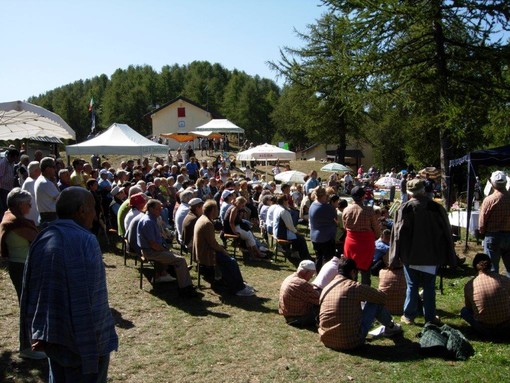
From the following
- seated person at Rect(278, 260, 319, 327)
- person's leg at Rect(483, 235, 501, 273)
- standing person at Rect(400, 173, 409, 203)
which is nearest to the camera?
seated person at Rect(278, 260, 319, 327)

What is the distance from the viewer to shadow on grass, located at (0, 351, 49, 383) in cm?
473

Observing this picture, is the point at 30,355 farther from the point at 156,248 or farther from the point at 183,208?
the point at 183,208

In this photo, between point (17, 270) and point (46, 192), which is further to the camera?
point (46, 192)

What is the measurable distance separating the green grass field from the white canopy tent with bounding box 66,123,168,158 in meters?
7.73

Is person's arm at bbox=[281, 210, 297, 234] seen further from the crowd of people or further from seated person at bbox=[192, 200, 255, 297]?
seated person at bbox=[192, 200, 255, 297]

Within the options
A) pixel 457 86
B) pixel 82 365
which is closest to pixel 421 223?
pixel 82 365

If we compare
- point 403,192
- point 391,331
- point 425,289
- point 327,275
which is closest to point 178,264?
point 327,275

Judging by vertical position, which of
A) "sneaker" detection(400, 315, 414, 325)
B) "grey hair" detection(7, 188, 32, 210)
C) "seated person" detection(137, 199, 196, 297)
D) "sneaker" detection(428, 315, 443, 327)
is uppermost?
"grey hair" detection(7, 188, 32, 210)

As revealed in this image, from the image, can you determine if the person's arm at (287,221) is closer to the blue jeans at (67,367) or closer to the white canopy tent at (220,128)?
the blue jeans at (67,367)

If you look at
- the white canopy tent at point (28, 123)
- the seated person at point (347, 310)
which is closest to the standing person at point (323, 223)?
the seated person at point (347, 310)

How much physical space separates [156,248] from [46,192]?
1803mm

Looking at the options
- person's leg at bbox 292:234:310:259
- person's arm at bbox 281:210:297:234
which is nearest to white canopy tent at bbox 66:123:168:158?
person's arm at bbox 281:210:297:234

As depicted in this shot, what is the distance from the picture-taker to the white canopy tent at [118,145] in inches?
590

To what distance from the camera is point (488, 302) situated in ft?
18.8
